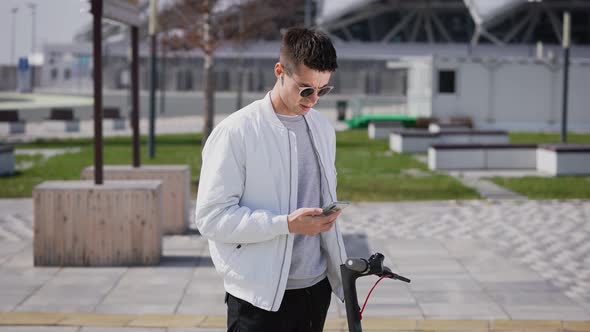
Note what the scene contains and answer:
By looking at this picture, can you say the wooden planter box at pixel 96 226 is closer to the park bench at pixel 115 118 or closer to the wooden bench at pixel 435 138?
the wooden bench at pixel 435 138

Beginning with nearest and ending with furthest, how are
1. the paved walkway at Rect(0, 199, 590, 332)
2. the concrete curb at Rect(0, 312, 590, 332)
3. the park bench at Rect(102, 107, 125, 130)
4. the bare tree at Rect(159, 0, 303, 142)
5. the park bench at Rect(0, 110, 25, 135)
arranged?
the concrete curb at Rect(0, 312, 590, 332) → the paved walkway at Rect(0, 199, 590, 332) → the bare tree at Rect(159, 0, 303, 142) → the park bench at Rect(0, 110, 25, 135) → the park bench at Rect(102, 107, 125, 130)

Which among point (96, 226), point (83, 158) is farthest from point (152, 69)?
point (96, 226)

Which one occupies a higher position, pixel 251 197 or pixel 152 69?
pixel 152 69

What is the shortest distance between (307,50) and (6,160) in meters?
17.3

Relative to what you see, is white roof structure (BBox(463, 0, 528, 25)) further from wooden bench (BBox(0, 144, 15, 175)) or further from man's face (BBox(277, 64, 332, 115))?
man's face (BBox(277, 64, 332, 115))

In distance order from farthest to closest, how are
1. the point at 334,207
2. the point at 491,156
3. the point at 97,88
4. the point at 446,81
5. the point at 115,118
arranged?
1. the point at 115,118
2. the point at 446,81
3. the point at 491,156
4. the point at 97,88
5. the point at 334,207

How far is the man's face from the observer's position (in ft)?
12.4

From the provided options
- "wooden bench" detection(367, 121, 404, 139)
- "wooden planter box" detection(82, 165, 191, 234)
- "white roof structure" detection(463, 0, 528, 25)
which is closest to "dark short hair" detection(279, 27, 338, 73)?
"wooden planter box" detection(82, 165, 191, 234)

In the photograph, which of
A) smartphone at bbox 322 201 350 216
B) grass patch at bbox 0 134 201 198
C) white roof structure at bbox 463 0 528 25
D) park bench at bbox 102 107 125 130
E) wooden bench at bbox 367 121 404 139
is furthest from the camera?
white roof structure at bbox 463 0 528 25

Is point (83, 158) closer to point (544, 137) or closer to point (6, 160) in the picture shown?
point (6, 160)

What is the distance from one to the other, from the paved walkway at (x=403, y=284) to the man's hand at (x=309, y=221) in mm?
3562

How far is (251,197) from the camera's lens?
3.88 meters

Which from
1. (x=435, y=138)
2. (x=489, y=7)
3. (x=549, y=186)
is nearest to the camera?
(x=549, y=186)

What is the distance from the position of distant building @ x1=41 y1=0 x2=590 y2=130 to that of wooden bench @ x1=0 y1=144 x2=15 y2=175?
20.3 m
